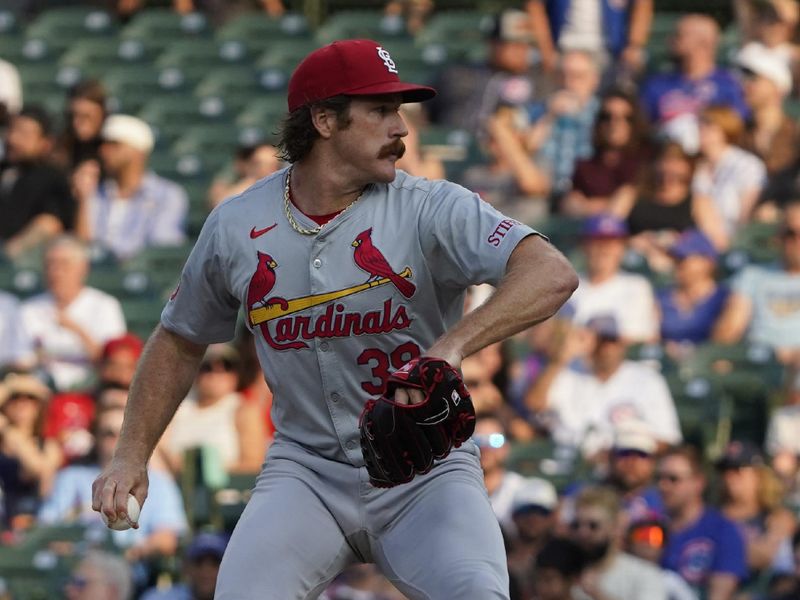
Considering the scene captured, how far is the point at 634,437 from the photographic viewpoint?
812 centimetres

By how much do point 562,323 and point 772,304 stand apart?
1.06 meters

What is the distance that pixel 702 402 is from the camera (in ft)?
28.5

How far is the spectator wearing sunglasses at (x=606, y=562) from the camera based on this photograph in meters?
7.14

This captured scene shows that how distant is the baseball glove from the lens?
13.0ft

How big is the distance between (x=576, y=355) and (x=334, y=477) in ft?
13.7

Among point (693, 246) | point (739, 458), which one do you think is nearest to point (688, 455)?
point (739, 458)

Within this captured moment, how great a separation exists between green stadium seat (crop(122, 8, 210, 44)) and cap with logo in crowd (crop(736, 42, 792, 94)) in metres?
4.04

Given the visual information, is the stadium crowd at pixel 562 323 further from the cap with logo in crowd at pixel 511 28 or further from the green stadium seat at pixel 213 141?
the green stadium seat at pixel 213 141

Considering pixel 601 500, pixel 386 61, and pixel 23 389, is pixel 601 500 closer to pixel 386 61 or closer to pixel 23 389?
pixel 23 389

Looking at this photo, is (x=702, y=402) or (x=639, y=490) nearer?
(x=639, y=490)

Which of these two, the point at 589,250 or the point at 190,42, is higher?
the point at 589,250

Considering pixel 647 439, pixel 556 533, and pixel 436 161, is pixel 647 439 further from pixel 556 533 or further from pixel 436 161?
pixel 436 161

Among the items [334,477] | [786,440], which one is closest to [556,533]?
[786,440]

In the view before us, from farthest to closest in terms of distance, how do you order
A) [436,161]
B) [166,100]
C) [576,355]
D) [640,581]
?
[166,100], [436,161], [576,355], [640,581]
